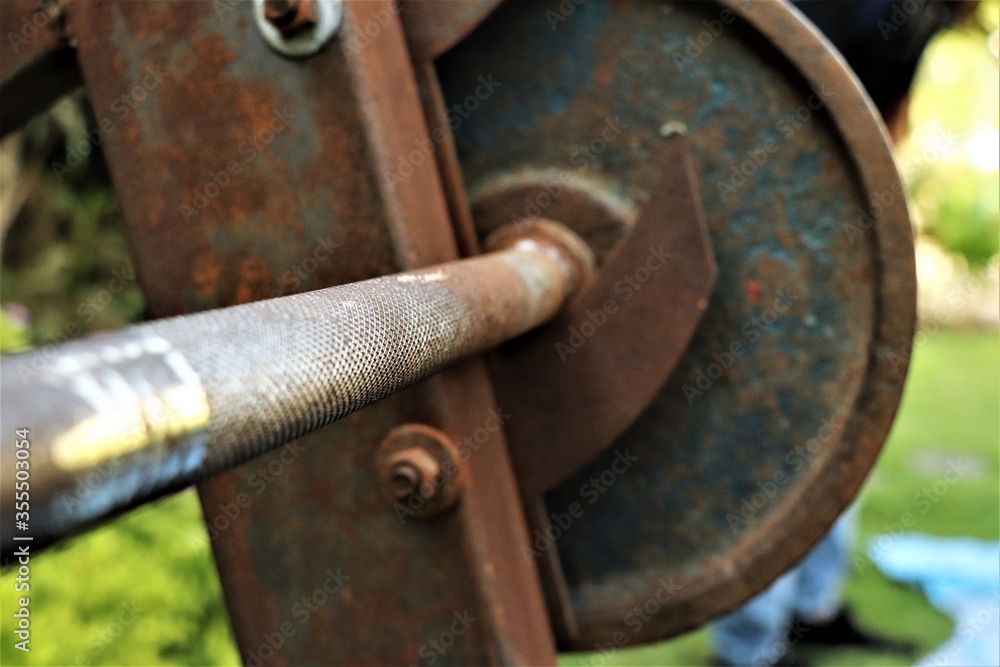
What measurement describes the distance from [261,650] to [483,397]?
45cm

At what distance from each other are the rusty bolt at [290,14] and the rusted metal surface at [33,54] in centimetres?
32

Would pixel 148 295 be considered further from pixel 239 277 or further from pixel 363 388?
pixel 363 388

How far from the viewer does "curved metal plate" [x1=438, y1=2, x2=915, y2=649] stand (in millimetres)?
1186

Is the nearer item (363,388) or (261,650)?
(363,388)

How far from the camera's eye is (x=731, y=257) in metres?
1.25

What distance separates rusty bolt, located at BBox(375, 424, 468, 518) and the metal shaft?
Result: 260mm

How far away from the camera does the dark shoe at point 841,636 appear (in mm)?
2861

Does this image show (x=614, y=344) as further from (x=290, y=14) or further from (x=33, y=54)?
(x=33, y=54)

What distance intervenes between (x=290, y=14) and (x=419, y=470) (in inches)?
22.0

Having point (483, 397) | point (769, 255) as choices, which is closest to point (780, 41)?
point (769, 255)

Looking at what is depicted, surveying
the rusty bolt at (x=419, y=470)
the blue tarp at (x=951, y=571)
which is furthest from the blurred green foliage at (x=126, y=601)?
the blue tarp at (x=951, y=571)

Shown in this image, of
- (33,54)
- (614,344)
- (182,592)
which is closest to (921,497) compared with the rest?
(182,592)

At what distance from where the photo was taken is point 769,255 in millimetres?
1241

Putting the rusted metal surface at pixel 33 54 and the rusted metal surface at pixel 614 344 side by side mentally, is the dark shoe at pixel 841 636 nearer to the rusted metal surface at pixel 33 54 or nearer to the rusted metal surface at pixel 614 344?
the rusted metal surface at pixel 614 344
